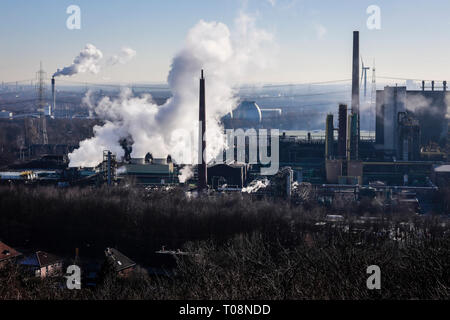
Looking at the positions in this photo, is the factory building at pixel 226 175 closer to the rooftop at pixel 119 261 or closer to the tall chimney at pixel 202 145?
the tall chimney at pixel 202 145

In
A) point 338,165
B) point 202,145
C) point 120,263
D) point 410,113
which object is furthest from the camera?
point 410,113

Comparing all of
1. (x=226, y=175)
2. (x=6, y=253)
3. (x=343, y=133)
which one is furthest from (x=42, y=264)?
(x=343, y=133)

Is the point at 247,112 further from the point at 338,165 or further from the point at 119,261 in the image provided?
the point at 119,261

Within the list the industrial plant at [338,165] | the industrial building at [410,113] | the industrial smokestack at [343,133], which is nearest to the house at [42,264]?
the industrial plant at [338,165]

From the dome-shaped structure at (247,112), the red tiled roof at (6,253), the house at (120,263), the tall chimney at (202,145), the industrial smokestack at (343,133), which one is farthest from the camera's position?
the dome-shaped structure at (247,112)

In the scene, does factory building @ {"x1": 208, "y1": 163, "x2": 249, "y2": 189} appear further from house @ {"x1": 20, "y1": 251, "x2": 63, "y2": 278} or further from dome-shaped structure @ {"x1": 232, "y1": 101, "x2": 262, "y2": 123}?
dome-shaped structure @ {"x1": 232, "y1": 101, "x2": 262, "y2": 123}

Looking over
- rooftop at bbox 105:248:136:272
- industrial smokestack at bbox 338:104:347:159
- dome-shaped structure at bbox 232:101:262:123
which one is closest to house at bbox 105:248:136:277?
rooftop at bbox 105:248:136:272
